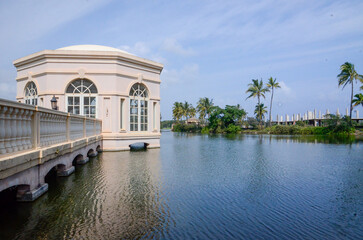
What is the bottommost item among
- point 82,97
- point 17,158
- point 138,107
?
point 17,158

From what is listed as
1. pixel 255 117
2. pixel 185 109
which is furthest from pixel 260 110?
pixel 185 109

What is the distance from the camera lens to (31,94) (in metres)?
16.3

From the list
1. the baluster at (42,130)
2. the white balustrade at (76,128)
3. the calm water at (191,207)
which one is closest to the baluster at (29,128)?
the baluster at (42,130)

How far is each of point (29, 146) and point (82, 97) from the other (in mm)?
10409

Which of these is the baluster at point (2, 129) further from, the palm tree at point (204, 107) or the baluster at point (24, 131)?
the palm tree at point (204, 107)

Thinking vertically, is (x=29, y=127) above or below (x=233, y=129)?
above

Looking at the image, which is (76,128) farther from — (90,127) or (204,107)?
(204,107)

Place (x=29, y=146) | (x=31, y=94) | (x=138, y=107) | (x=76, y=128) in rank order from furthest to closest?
(x=138, y=107)
(x=31, y=94)
(x=76, y=128)
(x=29, y=146)

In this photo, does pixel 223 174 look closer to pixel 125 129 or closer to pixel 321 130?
pixel 125 129

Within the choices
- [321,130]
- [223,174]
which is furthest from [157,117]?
[321,130]

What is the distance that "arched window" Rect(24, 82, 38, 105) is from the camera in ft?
52.3

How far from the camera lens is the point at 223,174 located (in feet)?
30.7

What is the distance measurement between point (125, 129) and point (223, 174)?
323 inches

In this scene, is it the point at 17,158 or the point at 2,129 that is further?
the point at 17,158
